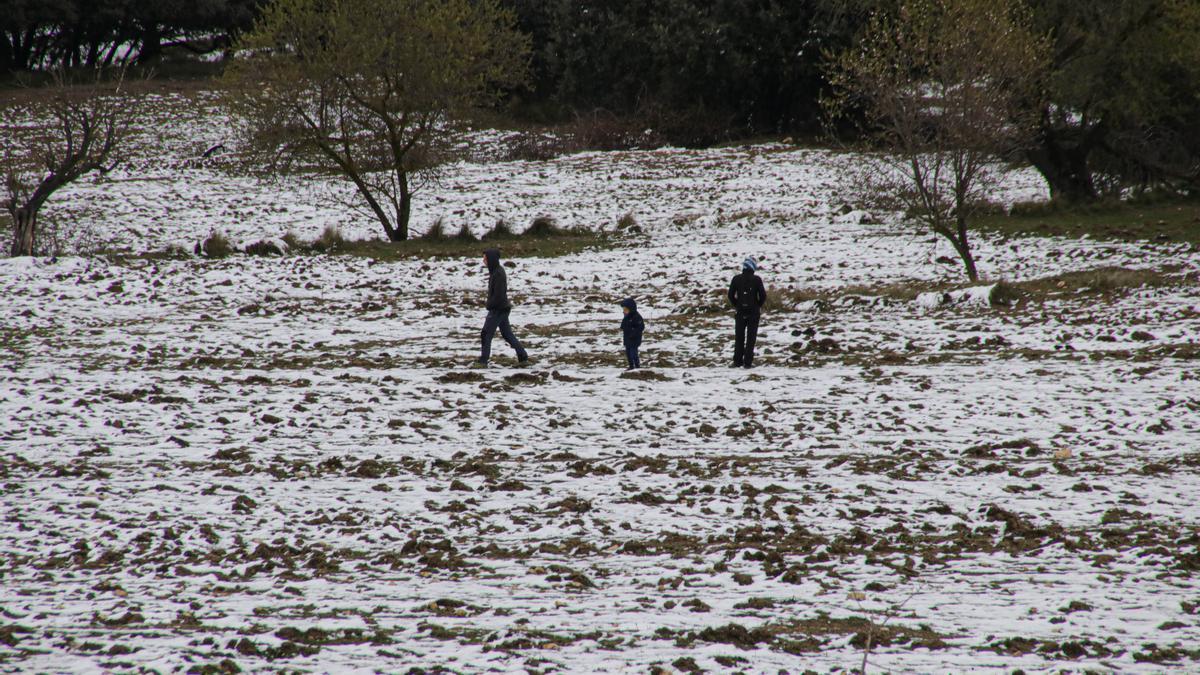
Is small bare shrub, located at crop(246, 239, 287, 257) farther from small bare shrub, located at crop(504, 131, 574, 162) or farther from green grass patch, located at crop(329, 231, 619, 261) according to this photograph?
small bare shrub, located at crop(504, 131, 574, 162)

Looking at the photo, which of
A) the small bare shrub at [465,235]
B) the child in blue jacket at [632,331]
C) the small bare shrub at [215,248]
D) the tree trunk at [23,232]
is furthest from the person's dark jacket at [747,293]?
the tree trunk at [23,232]

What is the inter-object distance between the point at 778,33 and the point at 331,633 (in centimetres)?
4661

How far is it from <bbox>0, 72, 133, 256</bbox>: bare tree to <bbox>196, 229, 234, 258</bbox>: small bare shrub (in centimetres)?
330

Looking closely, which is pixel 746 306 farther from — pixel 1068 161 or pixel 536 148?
pixel 536 148

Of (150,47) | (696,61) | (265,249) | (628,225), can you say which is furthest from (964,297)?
(150,47)

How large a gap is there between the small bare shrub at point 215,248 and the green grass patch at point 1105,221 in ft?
75.9

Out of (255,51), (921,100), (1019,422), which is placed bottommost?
(1019,422)

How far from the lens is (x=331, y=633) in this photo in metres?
6.14

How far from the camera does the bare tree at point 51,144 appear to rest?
82.7ft

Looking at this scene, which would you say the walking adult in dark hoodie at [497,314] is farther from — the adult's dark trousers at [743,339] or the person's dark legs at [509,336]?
the adult's dark trousers at [743,339]

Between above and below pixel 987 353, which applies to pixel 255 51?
above

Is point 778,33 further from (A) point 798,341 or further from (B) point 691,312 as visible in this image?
A: (A) point 798,341

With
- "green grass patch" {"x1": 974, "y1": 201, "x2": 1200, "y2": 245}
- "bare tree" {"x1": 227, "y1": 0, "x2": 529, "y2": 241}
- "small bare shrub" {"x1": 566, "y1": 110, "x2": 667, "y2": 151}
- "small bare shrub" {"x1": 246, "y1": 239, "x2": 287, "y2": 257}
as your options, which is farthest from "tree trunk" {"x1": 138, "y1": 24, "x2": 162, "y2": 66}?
"green grass patch" {"x1": 974, "y1": 201, "x2": 1200, "y2": 245}

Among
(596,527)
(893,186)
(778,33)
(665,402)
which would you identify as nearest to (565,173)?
(778,33)
